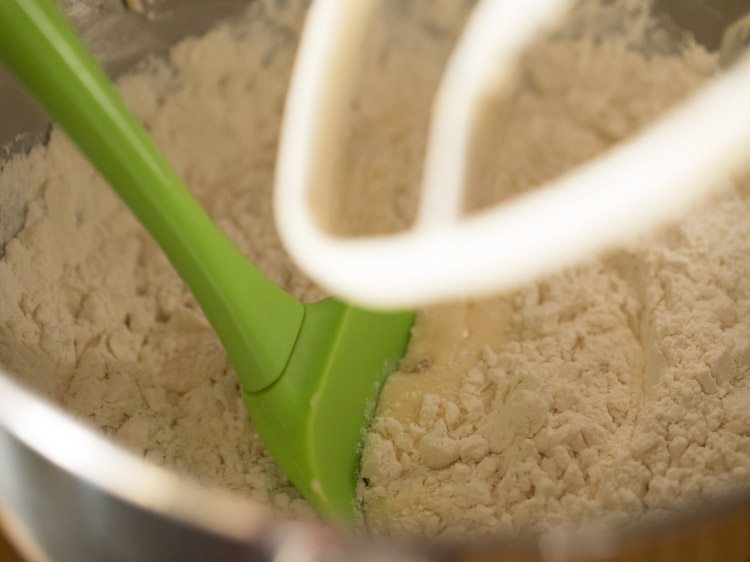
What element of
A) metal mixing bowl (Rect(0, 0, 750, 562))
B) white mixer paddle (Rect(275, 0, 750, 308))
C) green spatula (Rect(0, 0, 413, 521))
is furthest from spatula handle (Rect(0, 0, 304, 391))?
metal mixing bowl (Rect(0, 0, 750, 562))

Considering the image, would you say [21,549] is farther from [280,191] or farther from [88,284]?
[280,191]

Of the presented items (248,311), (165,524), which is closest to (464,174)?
(248,311)

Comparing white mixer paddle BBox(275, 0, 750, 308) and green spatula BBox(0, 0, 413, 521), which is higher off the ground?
green spatula BBox(0, 0, 413, 521)

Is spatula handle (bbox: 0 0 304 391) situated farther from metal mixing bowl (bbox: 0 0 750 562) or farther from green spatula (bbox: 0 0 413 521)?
metal mixing bowl (bbox: 0 0 750 562)

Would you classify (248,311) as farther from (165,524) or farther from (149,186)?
(165,524)

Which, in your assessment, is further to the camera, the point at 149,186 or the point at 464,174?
the point at 464,174

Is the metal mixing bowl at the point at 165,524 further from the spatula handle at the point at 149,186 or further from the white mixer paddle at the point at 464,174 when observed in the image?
the white mixer paddle at the point at 464,174
